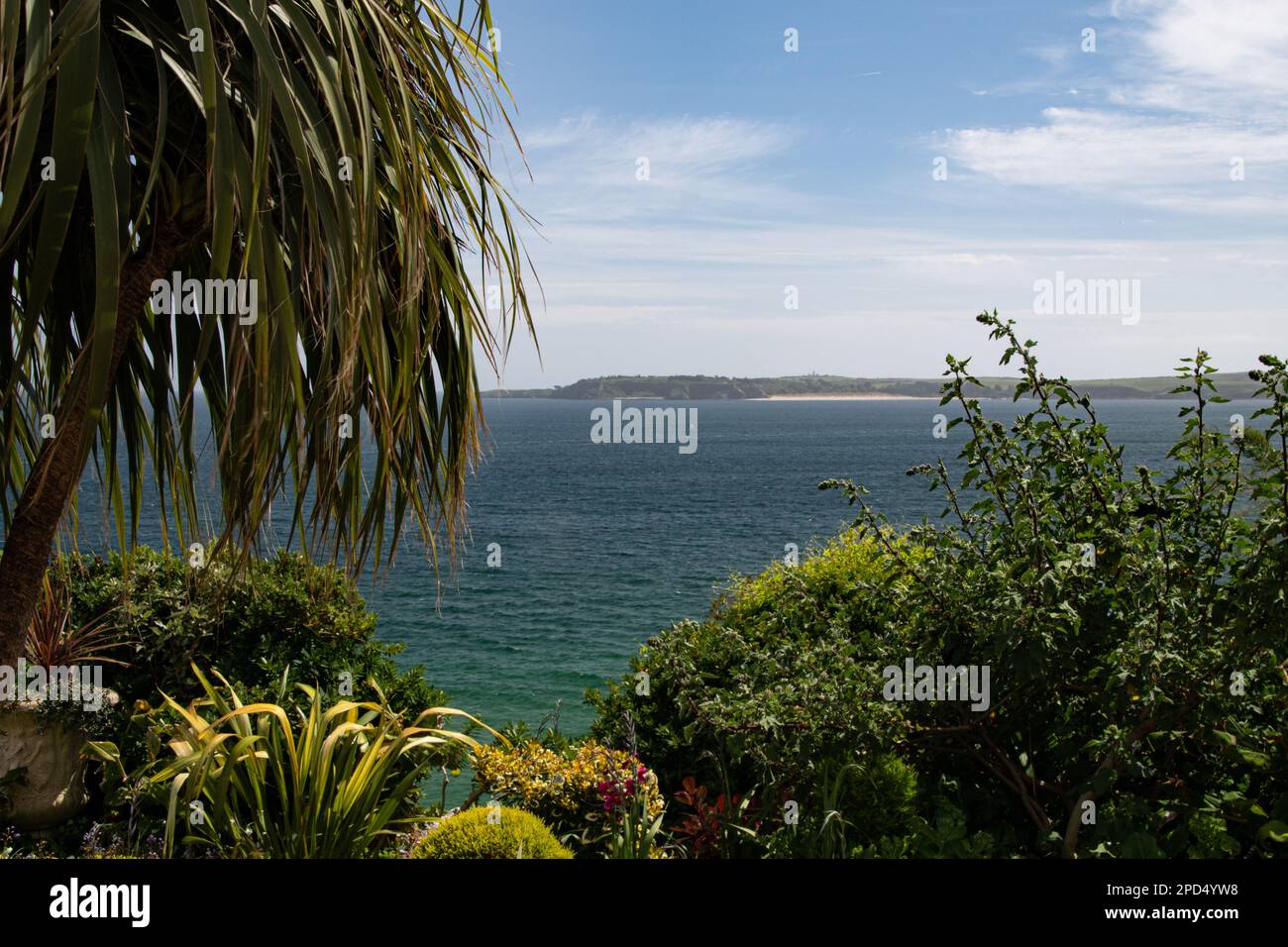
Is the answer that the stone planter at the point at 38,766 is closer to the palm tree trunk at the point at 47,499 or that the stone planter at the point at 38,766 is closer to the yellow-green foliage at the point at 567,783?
the palm tree trunk at the point at 47,499

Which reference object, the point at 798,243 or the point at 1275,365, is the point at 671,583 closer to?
the point at 1275,365

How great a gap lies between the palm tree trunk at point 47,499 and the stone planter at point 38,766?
3.61 feet

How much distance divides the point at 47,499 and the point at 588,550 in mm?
34101

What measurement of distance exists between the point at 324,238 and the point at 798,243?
76.5 metres

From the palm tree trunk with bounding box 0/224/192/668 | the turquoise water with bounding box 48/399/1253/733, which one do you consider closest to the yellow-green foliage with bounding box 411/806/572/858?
the turquoise water with bounding box 48/399/1253/733

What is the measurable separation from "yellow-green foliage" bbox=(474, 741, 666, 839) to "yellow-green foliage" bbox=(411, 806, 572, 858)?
0.28m

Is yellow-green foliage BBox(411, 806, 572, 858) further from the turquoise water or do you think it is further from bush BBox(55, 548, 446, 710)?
bush BBox(55, 548, 446, 710)

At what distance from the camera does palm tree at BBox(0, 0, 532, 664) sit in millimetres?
2318

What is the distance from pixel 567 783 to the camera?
351 centimetres

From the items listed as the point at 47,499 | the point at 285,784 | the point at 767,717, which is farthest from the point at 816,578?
the point at 47,499

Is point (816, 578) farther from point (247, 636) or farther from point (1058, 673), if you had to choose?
point (247, 636)

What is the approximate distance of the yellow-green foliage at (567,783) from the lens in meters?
3.35

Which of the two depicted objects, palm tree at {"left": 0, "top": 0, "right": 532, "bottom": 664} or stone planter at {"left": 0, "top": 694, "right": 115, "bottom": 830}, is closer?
palm tree at {"left": 0, "top": 0, "right": 532, "bottom": 664}

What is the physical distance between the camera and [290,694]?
4.34 m
